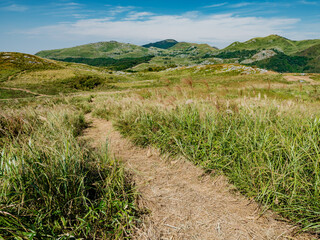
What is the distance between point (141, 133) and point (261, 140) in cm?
250

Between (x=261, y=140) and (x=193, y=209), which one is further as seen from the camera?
(x=261, y=140)

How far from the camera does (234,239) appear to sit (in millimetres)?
1781

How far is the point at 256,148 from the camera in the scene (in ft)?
8.32

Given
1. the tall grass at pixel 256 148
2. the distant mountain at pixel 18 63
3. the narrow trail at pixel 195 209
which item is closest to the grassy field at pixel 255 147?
the tall grass at pixel 256 148

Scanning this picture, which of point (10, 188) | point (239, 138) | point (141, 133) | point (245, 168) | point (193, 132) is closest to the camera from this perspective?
point (10, 188)

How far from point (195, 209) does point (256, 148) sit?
4.27ft

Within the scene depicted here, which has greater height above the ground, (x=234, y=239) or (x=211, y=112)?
(x=211, y=112)

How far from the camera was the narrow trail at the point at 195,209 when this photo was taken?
72.3 inches

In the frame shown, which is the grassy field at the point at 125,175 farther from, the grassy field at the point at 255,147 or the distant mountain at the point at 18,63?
the distant mountain at the point at 18,63

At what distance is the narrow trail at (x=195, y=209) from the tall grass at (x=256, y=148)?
18 centimetres

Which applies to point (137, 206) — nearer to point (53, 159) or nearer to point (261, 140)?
point (53, 159)

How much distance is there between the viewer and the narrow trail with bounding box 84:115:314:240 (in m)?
1.84

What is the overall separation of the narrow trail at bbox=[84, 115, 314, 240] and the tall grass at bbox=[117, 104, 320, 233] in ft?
0.58

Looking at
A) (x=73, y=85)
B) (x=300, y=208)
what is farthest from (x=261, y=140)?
(x=73, y=85)
